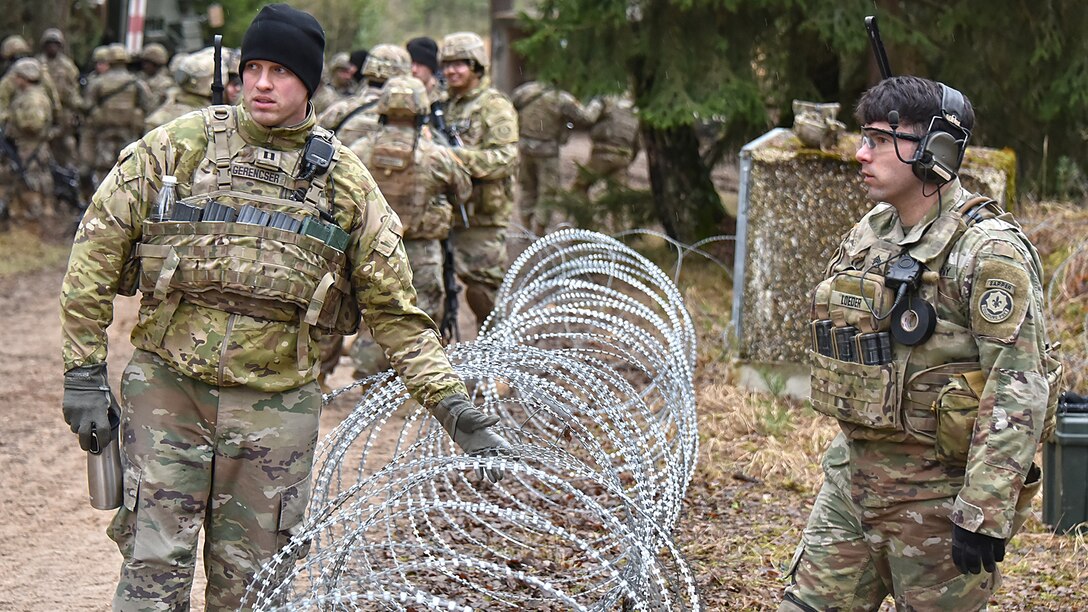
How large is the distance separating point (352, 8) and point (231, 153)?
21.4 meters

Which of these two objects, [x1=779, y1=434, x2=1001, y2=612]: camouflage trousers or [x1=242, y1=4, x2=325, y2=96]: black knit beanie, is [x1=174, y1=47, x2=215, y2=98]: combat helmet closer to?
[x1=242, y1=4, x2=325, y2=96]: black knit beanie

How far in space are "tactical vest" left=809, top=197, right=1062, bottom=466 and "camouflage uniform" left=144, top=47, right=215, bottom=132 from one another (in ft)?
20.7

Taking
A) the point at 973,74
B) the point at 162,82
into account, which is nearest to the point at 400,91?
the point at 973,74

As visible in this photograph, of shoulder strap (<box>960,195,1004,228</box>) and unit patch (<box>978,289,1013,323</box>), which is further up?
shoulder strap (<box>960,195,1004,228</box>)

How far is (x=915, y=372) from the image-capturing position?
3.25 meters

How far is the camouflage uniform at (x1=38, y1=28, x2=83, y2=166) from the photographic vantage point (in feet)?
49.2

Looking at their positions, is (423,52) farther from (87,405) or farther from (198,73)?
(87,405)

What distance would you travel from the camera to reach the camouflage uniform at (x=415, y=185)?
6695mm

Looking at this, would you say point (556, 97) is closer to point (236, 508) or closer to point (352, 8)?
point (236, 508)

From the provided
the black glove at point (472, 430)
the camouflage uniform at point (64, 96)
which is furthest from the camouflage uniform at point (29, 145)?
the black glove at point (472, 430)

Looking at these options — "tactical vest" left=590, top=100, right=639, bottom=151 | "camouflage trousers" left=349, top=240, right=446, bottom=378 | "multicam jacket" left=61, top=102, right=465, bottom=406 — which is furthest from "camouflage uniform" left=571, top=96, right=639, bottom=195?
"multicam jacket" left=61, top=102, right=465, bottom=406

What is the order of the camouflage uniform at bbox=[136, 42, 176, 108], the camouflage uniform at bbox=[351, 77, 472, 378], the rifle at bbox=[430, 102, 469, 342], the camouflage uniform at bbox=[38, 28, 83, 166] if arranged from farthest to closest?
the camouflage uniform at bbox=[136, 42, 176, 108]
the camouflage uniform at bbox=[38, 28, 83, 166]
the rifle at bbox=[430, 102, 469, 342]
the camouflage uniform at bbox=[351, 77, 472, 378]

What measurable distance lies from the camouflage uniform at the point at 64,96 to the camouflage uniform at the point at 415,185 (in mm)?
9160

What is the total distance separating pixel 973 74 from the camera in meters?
9.52
